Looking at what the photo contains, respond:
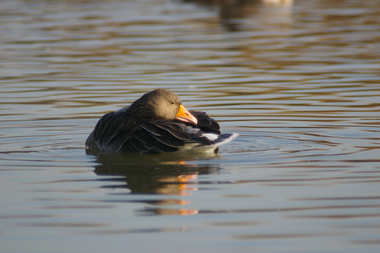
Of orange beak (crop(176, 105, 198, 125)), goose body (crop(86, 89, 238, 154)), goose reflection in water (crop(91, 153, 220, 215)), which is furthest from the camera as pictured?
orange beak (crop(176, 105, 198, 125))

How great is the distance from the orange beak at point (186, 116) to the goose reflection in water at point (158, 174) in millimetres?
477

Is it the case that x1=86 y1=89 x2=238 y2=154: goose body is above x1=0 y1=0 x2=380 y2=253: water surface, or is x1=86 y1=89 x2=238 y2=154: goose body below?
above

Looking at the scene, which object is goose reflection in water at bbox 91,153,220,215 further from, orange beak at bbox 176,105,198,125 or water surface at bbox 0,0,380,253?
orange beak at bbox 176,105,198,125

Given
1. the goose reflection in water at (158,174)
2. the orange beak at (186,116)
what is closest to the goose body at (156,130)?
the orange beak at (186,116)

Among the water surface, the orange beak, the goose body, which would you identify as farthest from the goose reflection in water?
the orange beak

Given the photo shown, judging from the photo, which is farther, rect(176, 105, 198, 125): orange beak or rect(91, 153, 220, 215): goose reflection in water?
rect(176, 105, 198, 125): orange beak

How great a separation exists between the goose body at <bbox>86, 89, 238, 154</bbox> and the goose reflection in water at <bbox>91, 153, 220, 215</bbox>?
17 cm

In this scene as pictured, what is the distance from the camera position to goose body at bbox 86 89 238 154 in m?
7.59

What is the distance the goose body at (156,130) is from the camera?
759cm

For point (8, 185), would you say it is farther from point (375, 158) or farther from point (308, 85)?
point (308, 85)

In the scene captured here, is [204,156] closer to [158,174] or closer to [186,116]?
[186,116]

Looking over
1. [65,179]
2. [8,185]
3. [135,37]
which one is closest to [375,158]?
[65,179]

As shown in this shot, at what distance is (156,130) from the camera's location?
304 inches

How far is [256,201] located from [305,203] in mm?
432
